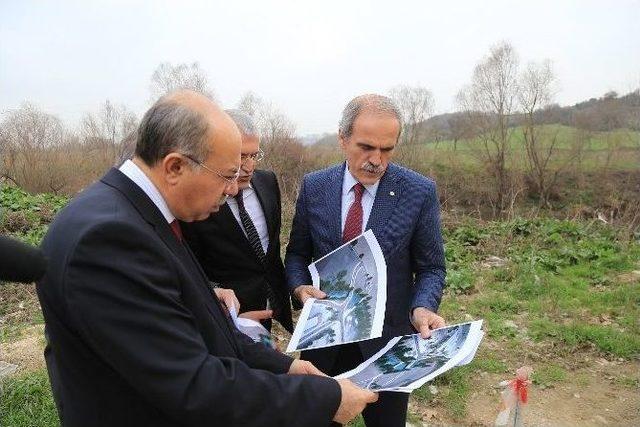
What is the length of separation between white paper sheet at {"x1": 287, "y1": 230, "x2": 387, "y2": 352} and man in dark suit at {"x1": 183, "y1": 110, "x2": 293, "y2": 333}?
0.49 metres

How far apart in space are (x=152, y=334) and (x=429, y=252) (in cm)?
152

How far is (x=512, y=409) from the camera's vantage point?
232 centimetres

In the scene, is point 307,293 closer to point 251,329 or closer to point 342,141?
point 251,329

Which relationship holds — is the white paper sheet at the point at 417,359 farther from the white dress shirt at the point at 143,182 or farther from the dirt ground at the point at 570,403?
the dirt ground at the point at 570,403

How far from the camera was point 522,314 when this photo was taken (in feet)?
18.8

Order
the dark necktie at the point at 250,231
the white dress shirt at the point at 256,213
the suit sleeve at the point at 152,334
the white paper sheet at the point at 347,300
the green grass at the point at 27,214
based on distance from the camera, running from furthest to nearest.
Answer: the green grass at the point at 27,214, the white dress shirt at the point at 256,213, the dark necktie at the point at 250,231, the white paper sheet at the point at 347,300, the suit sleeve at the point at 152,334

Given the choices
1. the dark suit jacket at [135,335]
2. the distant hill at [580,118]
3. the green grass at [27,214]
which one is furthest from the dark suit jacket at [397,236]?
the distant hill at [580,118]

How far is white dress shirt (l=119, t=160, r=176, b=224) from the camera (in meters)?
1.34

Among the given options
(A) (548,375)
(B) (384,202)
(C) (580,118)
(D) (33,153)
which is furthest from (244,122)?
(C) (580,118)

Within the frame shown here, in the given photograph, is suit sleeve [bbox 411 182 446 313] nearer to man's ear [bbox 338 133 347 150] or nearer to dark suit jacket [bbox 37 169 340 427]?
man's ear [bbox 338 133 347 150]

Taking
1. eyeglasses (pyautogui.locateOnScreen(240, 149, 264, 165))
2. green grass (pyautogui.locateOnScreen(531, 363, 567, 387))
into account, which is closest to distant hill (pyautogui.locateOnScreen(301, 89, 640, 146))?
green grass (pyautogui.locateOnScreen(531, 363, 567, 387))

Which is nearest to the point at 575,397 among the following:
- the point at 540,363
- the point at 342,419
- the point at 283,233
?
the point at 540,363

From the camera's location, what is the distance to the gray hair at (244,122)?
2451 mm

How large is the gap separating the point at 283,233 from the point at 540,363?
4.78 m
